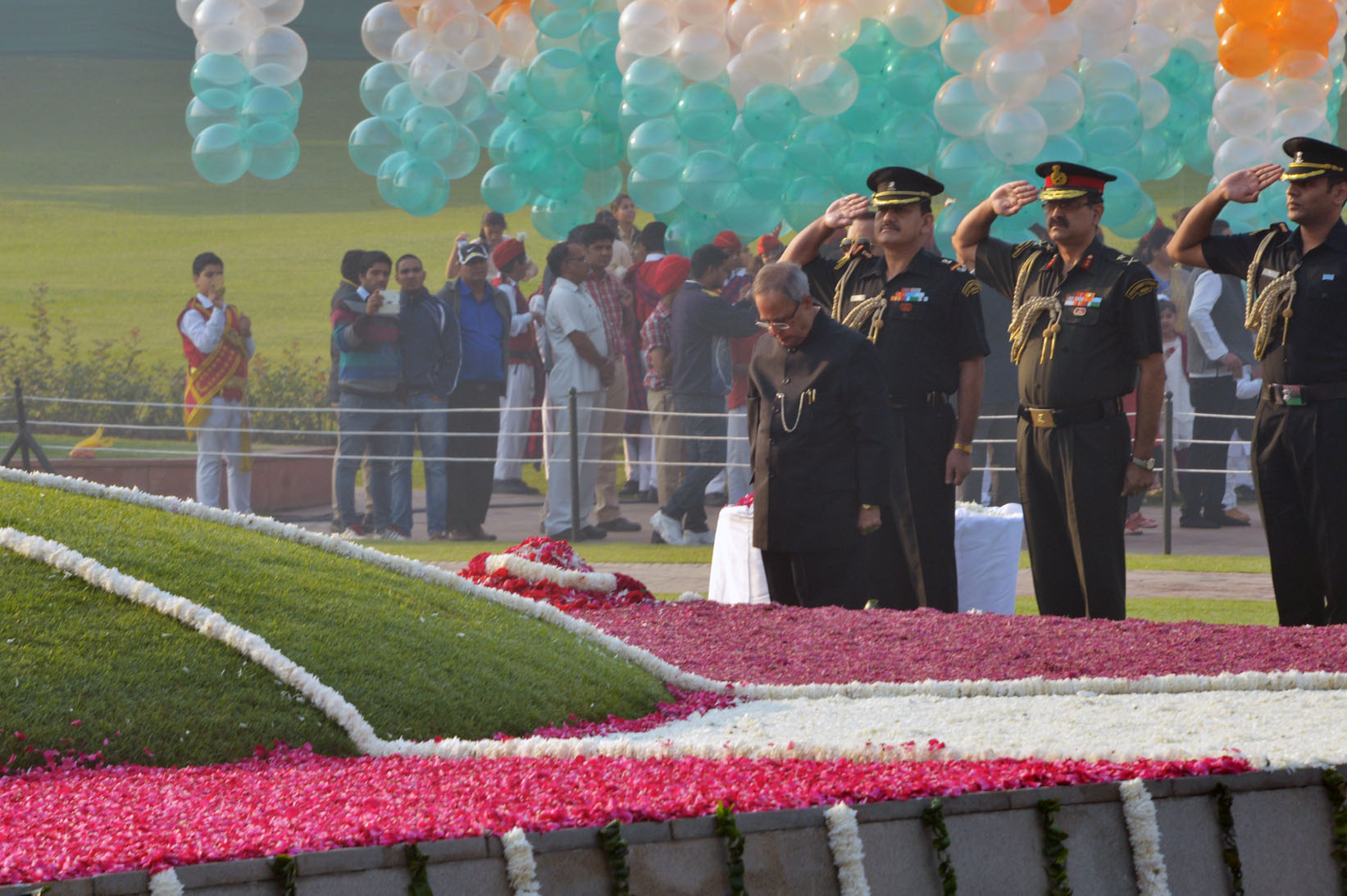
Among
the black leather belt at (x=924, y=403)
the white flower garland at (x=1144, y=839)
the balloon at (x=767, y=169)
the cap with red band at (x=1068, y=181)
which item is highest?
the balloon at (x=767, y=169)

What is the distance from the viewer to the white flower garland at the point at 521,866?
1808 mm

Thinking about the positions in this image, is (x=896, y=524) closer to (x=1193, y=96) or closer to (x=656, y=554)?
(x=656, y=554)

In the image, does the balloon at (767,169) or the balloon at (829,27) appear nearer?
the balloon at (829,27)

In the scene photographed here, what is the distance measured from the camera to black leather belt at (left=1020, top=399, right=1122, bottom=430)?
15.0 feet

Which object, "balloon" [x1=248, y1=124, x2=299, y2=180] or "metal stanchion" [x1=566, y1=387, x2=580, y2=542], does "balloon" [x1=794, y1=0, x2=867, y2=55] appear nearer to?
"metal stanchion" [x1=566, y1=387, x2=580, y2=542]

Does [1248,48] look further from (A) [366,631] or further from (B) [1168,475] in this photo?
(A) [366,631]

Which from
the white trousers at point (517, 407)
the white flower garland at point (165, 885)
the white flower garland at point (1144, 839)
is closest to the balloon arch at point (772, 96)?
the white trousers at point (517, 407)

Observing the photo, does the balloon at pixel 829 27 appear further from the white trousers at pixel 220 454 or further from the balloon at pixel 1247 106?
the white trousers at pixel 220 454

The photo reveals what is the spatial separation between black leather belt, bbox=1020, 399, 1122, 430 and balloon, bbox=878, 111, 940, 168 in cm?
356

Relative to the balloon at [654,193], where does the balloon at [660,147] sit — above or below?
above

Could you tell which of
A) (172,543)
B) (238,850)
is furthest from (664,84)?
(238,850)

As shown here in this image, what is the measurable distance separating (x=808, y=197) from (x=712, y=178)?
0.51 metres

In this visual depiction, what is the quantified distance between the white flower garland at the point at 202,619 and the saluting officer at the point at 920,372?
2.54 m

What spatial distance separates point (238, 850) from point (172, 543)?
166 cm
